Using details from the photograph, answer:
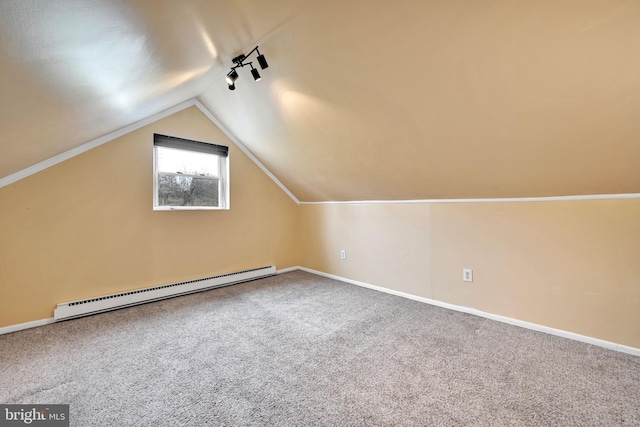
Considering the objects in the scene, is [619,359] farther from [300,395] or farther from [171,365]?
[171,365]

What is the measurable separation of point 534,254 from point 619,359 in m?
0.83

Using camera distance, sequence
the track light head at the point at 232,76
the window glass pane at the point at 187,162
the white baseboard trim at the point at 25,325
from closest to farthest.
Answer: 1. the track light head at the point at 232,76
2. the white baseboard trim at the point at 25,325
3. the window glass pane at the point at 187,162

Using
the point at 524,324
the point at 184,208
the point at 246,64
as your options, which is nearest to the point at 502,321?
the point at 524,324

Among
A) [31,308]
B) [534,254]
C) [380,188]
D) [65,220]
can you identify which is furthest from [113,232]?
[534,254]

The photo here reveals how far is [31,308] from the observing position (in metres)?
2.46

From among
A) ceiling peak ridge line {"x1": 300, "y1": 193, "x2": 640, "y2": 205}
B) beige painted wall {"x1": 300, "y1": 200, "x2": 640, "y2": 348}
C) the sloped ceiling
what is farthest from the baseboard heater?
ceiling peak ridge line {"x1": 300, "y1": 193, "x2": 640, "y2": 205}

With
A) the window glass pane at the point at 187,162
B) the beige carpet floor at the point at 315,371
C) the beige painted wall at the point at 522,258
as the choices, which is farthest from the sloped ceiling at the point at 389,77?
the beige carpet floor at the point at 315,371

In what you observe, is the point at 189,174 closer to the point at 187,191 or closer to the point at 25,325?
the point at 187,191

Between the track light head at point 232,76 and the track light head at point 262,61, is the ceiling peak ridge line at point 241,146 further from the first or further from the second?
the track light head at point 262,61

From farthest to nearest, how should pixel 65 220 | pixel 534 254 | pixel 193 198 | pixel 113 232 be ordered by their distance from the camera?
pixel 193 198 → pixel 113 232 → pixel 65 220 → pixel 534 254

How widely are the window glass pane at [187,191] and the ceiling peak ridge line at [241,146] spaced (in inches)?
23.7

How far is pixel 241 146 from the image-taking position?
3887 millimetres

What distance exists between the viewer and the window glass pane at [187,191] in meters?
3.32

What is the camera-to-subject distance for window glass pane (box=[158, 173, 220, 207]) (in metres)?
3.32
